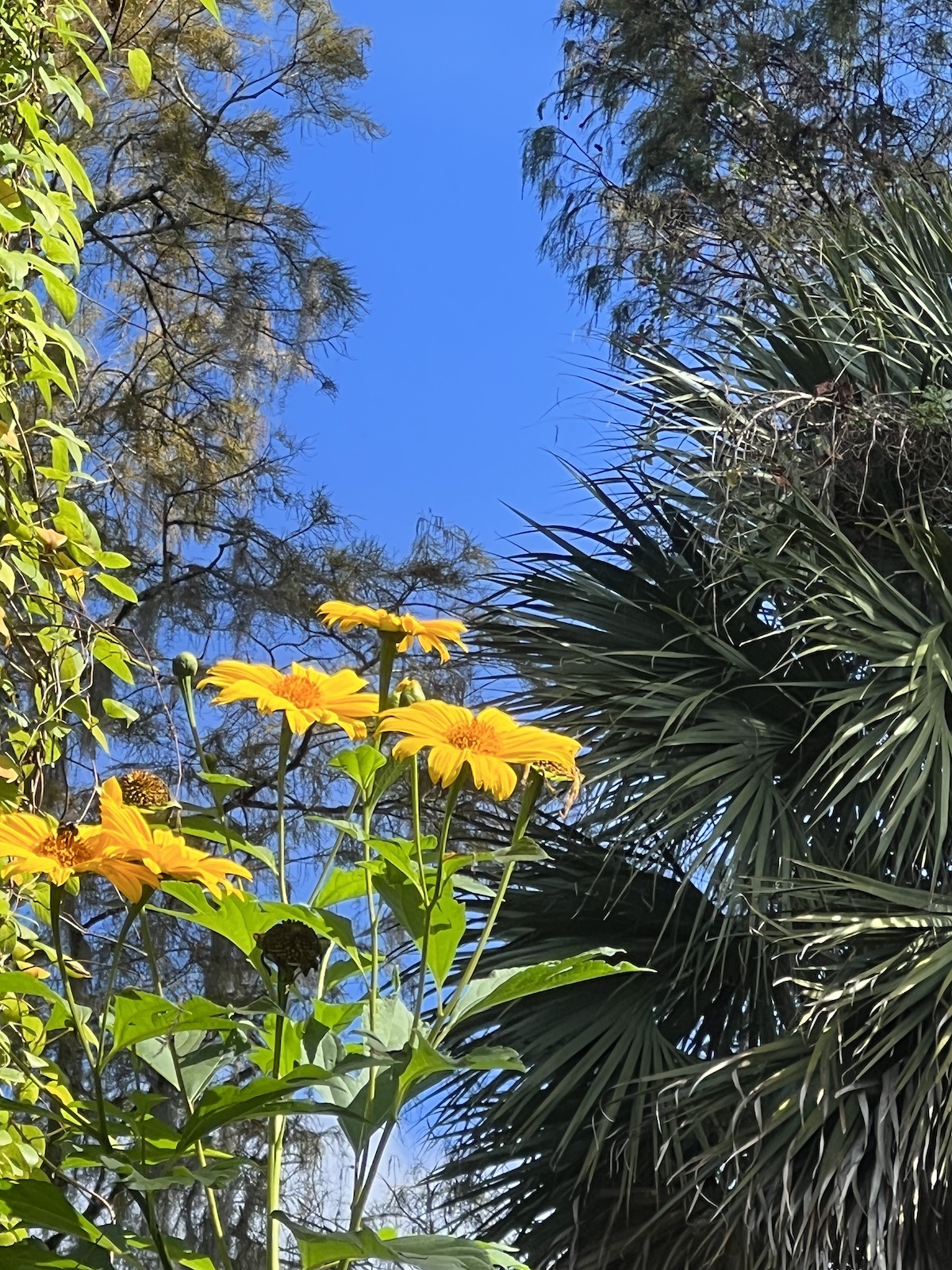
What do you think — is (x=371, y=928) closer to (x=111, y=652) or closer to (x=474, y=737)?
(x=474, y=737)

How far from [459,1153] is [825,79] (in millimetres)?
4949

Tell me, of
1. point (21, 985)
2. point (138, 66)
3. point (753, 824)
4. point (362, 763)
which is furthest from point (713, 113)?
point (21, 985)

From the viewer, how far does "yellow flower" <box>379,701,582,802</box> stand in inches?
28.8

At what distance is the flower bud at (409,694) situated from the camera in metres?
0.85

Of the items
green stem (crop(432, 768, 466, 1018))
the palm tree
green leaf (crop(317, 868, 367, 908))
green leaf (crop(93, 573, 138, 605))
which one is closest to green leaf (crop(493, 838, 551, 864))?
green stem (crop(432, 768, 466, 1018))

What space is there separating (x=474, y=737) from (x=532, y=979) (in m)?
0.15

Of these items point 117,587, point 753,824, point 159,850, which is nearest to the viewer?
point 159,850

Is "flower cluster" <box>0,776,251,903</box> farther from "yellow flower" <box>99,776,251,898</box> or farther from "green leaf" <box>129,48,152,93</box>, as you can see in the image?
"green leaf" <box>129,48,152,93</box>

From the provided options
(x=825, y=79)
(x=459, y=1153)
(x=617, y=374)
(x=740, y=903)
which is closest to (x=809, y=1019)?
(x=740, y=903)

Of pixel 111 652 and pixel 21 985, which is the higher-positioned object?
pixel 111 652

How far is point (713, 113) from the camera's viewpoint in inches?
233

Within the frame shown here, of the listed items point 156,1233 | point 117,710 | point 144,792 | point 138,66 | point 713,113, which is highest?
point 713,113

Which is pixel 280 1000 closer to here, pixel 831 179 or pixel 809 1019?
pixel 809 1019

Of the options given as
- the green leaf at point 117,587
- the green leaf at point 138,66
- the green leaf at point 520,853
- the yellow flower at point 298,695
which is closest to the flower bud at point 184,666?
the yellow flower at point 298,695
